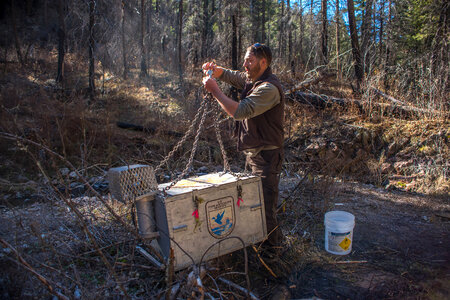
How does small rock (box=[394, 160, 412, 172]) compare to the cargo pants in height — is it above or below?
below

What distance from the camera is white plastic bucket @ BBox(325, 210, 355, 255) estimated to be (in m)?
3.50

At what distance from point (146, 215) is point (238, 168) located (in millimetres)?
A: 2151

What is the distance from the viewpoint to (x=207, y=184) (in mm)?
2998

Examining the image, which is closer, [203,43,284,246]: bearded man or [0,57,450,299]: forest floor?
[0,57,450,299]: forest floor

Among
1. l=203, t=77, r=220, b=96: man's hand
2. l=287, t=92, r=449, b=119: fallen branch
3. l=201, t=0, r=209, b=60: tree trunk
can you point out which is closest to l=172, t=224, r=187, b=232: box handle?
l=203, t=77, r=220, b=96: man's hand

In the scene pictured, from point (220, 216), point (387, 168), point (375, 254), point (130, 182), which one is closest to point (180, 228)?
point (220, 216)

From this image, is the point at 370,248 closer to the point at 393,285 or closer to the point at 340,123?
the point at 393,285

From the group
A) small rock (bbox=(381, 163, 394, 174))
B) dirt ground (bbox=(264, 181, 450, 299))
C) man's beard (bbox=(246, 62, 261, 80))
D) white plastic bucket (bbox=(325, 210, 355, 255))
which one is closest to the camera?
dirt ground (bbox=(264, 181, 450, 299))

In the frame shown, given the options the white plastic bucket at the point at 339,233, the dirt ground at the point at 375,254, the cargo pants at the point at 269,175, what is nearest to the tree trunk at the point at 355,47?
the dirt ground at the point at 375,254

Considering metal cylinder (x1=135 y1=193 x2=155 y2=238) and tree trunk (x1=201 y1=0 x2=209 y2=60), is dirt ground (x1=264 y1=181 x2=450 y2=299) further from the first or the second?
tree trunk (x1=201 y1=0 x2=209 y2=60)

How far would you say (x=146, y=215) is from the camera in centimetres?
278

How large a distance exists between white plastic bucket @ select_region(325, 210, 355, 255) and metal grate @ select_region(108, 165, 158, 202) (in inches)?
78.6

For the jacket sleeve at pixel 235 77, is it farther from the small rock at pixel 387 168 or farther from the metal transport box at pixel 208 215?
the small rock at pixel 387 168

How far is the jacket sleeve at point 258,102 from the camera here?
3.00 m
